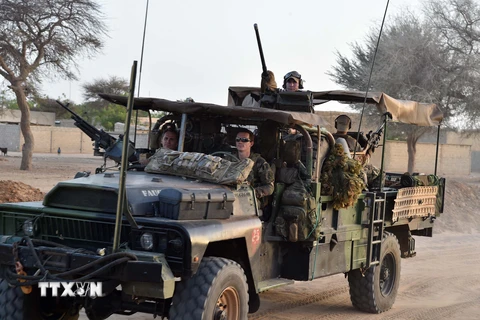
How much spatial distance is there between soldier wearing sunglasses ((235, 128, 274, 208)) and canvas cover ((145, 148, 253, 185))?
43 centimetres

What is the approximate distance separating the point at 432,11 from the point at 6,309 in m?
28.4

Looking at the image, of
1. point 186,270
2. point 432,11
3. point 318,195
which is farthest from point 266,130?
point 432,11

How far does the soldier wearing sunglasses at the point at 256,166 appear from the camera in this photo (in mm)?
7486

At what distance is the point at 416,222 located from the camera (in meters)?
10.7

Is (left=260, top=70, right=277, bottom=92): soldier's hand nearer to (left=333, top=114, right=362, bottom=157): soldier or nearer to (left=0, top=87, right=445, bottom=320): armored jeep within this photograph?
→ (left=0, top=87, right=445, bottom=320): armored jeep

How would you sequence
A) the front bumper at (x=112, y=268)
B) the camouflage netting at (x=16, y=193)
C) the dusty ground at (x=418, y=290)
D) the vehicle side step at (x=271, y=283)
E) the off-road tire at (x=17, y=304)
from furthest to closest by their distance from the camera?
the camouflage netting at (x=16, y=193) → the dusty ground at (x=418, y=290) → the vehicle side step at (x=271, y=283) → the off-road tire at (x=17, y=304) → the front bumper at (x=112, y=268)

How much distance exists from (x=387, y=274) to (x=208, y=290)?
14.8ft

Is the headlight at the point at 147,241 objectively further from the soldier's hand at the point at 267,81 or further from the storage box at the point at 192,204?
the soldier's hand at the point at 267,81

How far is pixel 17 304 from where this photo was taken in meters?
6.37

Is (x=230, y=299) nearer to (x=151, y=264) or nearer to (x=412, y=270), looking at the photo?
(x=151, y=264)

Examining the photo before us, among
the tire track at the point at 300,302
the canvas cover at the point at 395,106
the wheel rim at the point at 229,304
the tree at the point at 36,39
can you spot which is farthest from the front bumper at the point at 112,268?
the tree at the point at 36,39

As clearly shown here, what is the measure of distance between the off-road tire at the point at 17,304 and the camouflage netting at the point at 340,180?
3223 mm

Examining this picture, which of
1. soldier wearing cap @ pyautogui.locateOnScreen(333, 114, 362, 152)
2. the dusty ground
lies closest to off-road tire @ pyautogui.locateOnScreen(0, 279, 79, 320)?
the dusty ground

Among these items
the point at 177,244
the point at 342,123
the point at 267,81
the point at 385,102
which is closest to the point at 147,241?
the point at 177,244
